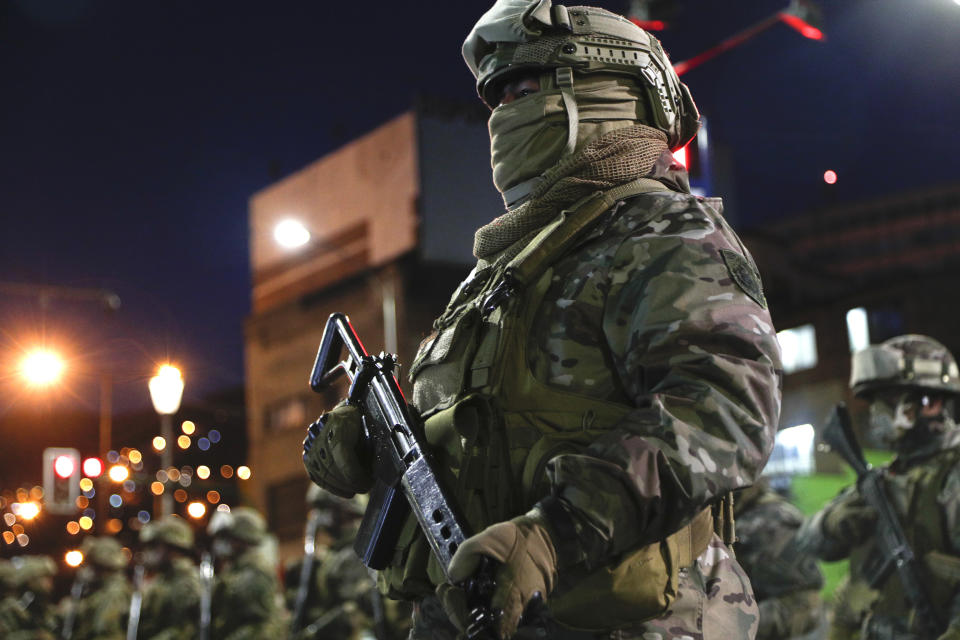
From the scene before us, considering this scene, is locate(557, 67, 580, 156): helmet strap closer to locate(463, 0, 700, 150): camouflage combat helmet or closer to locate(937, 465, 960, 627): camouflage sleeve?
locate(463, 0, 700, 150): camouflage combat helmet

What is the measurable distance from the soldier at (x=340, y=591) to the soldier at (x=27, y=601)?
5551 mm

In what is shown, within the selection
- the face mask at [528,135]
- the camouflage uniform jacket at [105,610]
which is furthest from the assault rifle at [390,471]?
the camouflage uniform jacket at [105,610]

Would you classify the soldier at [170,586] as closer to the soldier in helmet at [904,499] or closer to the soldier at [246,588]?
the soldier at [246,588]

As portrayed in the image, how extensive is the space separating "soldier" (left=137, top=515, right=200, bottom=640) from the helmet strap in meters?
12.5

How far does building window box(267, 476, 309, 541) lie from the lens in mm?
39188

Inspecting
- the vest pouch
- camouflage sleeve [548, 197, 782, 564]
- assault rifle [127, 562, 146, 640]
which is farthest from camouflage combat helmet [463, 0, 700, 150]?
assault rifle [127, 562, 146, 640]


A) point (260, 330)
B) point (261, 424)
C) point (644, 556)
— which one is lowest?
point (644, 556)

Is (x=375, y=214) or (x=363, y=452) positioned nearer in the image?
(x=363, y=452)

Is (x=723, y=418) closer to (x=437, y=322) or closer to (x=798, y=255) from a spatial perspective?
(x=437, y=322)

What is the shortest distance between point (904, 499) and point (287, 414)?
3447cm

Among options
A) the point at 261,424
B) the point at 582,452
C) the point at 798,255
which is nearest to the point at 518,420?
the point at 582,452

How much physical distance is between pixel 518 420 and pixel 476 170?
30.6 m

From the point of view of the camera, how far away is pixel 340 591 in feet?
42.4

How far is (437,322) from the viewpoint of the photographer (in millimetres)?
3457
